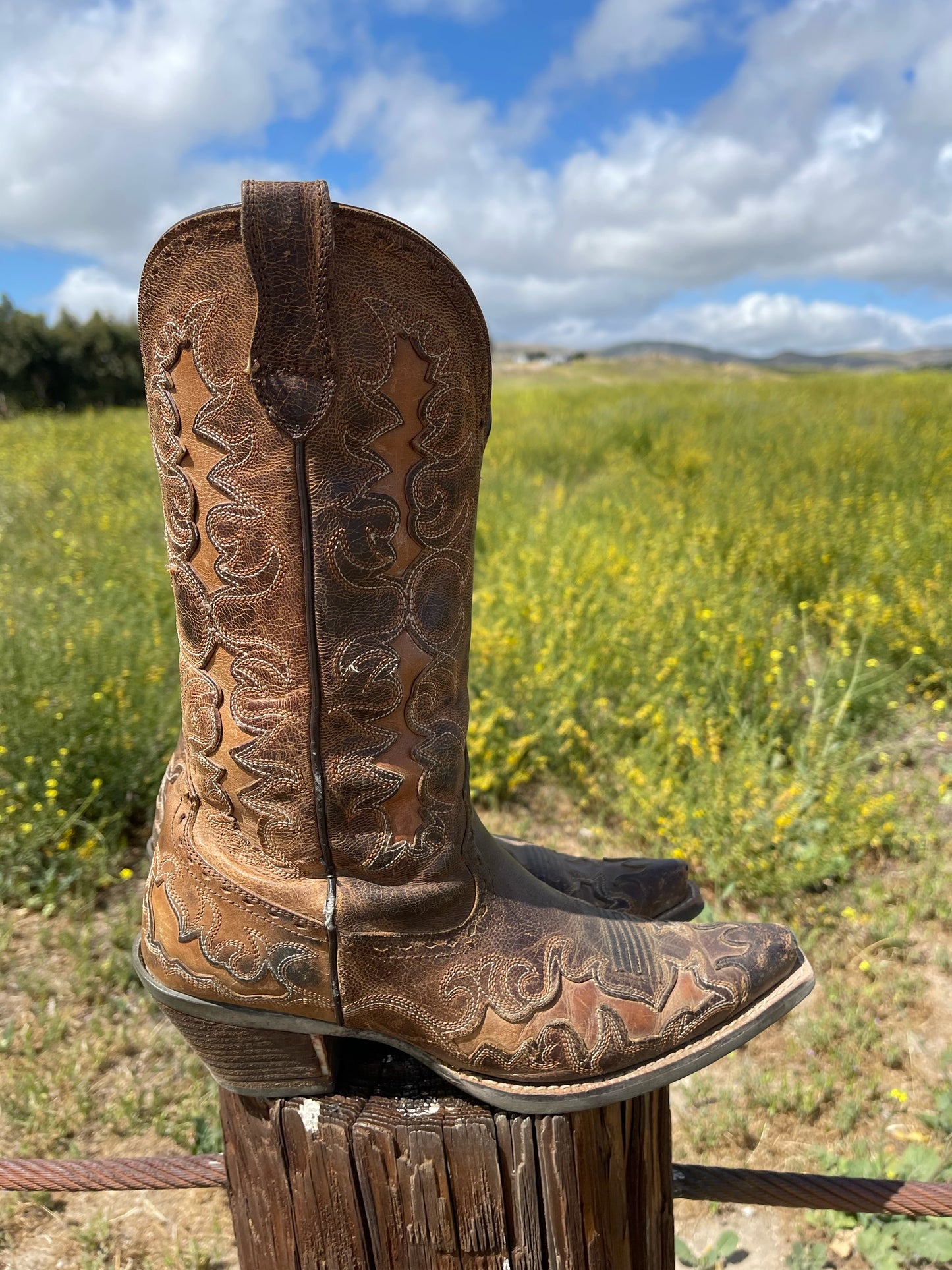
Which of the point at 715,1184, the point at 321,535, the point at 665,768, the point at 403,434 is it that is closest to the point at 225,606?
the point at 321,535

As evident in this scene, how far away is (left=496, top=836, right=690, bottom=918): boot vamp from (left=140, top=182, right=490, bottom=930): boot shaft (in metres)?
0.37

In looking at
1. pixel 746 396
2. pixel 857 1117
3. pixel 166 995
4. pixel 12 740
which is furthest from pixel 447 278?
pixel 746 396

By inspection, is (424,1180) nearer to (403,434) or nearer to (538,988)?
(538,988)

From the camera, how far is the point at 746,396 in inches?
432

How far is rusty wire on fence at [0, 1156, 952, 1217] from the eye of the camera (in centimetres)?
106

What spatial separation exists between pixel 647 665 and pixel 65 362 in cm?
2360

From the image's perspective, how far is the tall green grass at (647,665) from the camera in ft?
8.70

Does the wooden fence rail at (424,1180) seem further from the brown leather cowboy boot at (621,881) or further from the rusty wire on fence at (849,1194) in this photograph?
the brown leather cowboy boot at (621,881)

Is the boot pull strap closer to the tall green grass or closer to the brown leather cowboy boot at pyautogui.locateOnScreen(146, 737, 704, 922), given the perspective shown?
the brown leather cowboy boot at pyautogui.locateOnScreen(146, 737, 704, 922)

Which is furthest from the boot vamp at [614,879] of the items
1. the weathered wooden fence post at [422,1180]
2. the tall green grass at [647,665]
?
the tall green grass at [647,665]

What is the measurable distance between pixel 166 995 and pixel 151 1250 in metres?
1.14

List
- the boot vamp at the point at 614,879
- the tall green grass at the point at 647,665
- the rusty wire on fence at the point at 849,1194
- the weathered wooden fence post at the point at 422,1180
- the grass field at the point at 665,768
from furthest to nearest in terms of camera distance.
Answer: the tall green grass at the point at 647,665 → the grass field at the point at 665,768 → the boot vamp at the point at 614,879 → the rusty wire on fence at the point at 849,1194 → the weathered wooden fence post at the point at 422,1180

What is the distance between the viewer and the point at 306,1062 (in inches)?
37.9

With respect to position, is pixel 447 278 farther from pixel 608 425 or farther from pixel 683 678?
pixel 608 425
